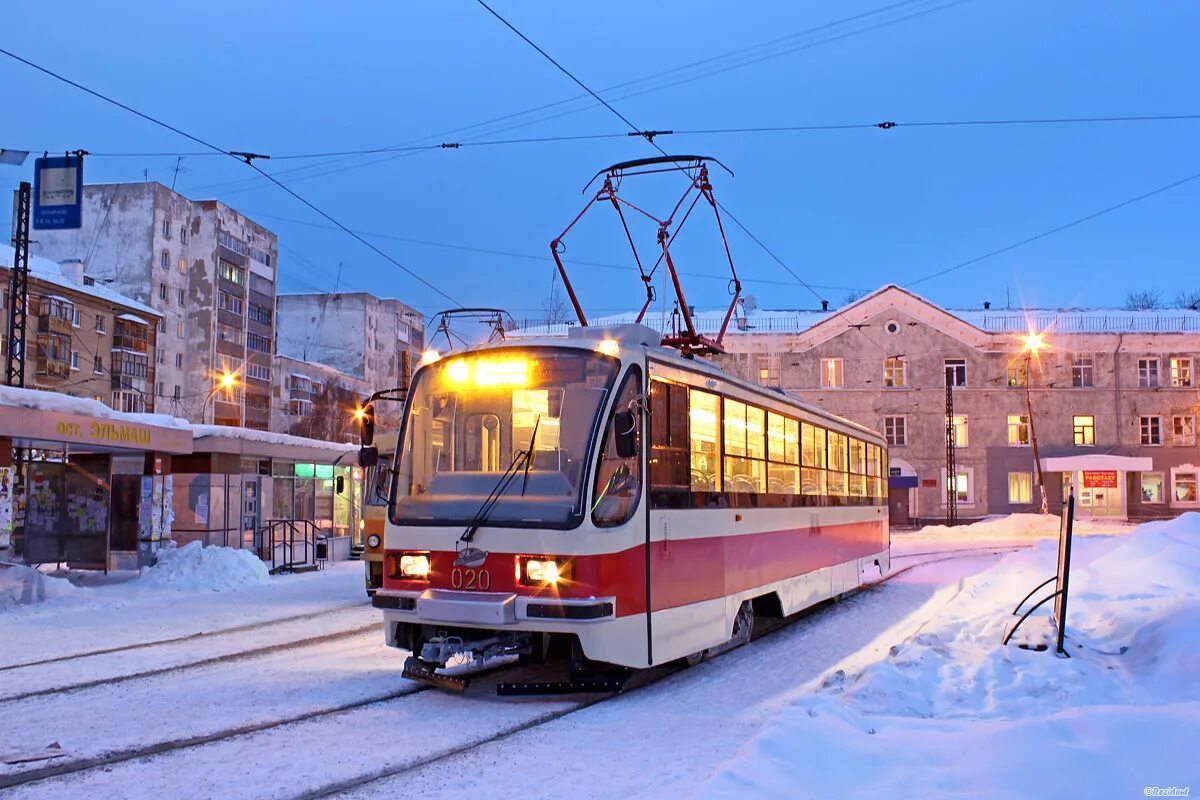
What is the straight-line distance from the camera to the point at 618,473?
922 cm

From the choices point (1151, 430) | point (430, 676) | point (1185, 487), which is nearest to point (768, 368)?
point (1151, 430)

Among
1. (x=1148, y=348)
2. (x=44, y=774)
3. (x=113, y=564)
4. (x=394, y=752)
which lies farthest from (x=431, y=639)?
(x=1148, y=348)

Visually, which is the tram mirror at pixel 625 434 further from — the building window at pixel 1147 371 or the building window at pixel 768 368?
the building window at pixel 1147 371

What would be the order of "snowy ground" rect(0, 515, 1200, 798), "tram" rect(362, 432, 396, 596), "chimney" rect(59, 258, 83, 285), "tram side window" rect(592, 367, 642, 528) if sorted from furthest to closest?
"chimney" rect(59, 258, 83, 285)
"tram" rect(362, 432, 396, 596)
"tram side window" rect(592, 367, 642, 528)
"snowy ground" rect(0, 515, 1200, 798)

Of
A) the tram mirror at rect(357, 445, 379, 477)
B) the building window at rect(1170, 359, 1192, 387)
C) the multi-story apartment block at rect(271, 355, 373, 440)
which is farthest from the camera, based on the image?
the multi-story apartment block at rect(271, 355, 373, 440)

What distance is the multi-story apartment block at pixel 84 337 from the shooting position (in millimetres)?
52406

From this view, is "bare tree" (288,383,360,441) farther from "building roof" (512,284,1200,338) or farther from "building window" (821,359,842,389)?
"building window" (821,359,842,389)

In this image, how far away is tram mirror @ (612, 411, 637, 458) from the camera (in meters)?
8.82

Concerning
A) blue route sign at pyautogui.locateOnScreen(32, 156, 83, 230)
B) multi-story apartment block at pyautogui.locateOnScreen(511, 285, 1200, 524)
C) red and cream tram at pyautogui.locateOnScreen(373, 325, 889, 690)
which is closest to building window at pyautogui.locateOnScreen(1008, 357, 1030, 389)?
multi-story apartment block at pyautogui.locateOnScreen(511, 285, 1200, 524)

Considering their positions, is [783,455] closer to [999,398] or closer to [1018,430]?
[999,398]

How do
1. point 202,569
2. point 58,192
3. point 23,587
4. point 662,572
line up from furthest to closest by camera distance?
1. point 202,569
2. point 58,192
3. point 23,587
4. point 662,572

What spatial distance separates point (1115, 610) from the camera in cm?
1108

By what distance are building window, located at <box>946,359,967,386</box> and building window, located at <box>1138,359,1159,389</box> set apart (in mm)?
9390

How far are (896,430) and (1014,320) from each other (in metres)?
10.2
